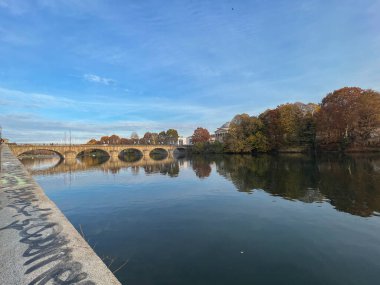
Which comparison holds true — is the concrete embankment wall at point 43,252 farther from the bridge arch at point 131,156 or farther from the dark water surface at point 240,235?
the bridge arch at point 131,156

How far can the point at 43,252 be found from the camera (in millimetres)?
5598

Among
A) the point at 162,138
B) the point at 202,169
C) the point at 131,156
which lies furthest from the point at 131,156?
the point at 202,169

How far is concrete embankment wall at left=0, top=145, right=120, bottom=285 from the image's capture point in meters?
4.59

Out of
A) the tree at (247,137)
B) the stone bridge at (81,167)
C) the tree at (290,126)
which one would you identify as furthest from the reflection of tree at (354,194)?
the tree at (247,137)

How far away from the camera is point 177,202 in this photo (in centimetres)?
2052

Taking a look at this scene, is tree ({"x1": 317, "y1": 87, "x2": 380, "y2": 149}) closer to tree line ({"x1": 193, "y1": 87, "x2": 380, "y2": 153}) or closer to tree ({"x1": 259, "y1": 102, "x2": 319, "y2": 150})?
tree line ({"x1": 193, "y1": 87, "x2": 380, "y2": 153})

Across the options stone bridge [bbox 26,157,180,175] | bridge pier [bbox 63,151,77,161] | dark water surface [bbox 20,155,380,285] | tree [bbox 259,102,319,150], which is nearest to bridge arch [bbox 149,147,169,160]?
bridge pier [bbox 63,151,77,161]

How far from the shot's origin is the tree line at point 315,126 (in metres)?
66.8

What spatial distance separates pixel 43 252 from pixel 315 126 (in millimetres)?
86790

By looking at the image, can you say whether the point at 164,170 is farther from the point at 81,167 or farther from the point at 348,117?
the point at 348,117

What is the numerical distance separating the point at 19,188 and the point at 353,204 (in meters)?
20.0

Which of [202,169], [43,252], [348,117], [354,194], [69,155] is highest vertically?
[348,117]

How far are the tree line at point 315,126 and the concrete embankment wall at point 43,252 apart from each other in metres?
74.7

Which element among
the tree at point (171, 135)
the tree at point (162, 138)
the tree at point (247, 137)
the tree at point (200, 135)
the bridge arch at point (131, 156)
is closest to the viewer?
the tree at point (247, 137)
